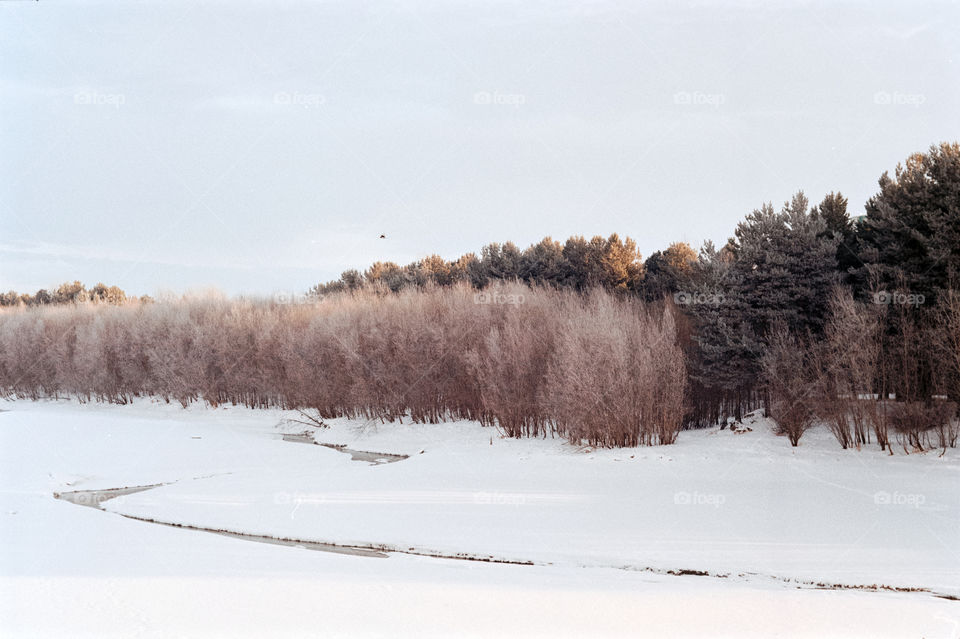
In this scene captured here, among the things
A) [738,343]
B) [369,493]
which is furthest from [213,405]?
[738,343]

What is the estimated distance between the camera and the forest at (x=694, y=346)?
17.8 metres

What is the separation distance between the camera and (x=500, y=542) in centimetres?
1170

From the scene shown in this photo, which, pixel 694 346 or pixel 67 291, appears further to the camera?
pixel 67 291

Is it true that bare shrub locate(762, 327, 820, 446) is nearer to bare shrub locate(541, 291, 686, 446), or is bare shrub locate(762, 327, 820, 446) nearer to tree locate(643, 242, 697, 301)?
bare shrub locate(541, 291, 686, 446)

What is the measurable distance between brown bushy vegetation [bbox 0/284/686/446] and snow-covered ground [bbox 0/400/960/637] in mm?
1863

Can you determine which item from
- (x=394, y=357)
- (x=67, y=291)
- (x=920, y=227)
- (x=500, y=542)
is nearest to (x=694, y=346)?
(x=920, y=227)

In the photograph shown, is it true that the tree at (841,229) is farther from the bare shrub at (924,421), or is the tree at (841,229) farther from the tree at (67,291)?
the tree at (67,291)

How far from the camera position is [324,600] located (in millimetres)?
8594

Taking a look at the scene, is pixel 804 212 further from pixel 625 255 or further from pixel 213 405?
pixel 213 405

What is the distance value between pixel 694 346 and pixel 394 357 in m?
10.6

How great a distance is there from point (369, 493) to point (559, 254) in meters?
31.5

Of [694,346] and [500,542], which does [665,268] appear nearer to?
[694,346]

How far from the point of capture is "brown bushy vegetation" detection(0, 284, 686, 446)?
19688 millimetres

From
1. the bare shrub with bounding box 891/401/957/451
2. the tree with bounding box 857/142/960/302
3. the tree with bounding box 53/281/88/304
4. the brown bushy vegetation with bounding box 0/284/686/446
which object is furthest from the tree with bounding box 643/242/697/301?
the tree with bounding box 53/281/88/304
